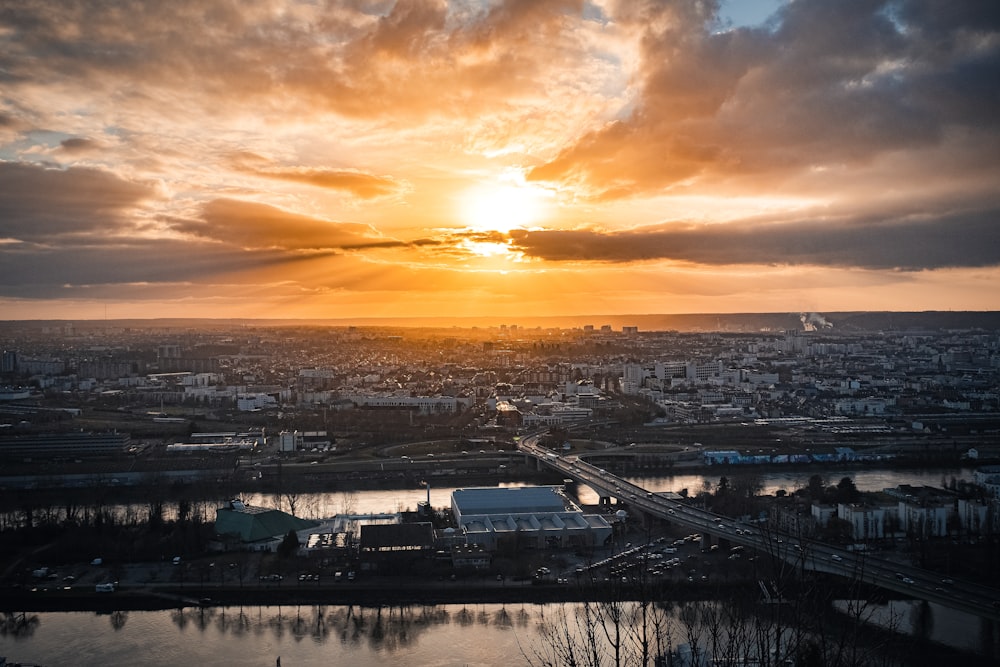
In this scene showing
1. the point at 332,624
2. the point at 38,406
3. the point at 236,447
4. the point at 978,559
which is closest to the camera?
the point at 332,624

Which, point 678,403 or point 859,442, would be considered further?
point 678,403

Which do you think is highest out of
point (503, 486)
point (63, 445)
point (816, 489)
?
point (63, 445)

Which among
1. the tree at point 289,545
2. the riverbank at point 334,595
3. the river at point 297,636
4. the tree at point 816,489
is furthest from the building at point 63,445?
the tree at point 816,489

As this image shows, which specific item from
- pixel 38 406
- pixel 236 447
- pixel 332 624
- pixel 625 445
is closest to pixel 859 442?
pixel 625 445

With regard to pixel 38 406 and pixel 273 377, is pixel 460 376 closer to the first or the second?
pixel 273 377

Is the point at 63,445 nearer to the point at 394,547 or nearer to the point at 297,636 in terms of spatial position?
the point at 394,547

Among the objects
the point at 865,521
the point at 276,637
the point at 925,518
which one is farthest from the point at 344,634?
the point at 925,518
